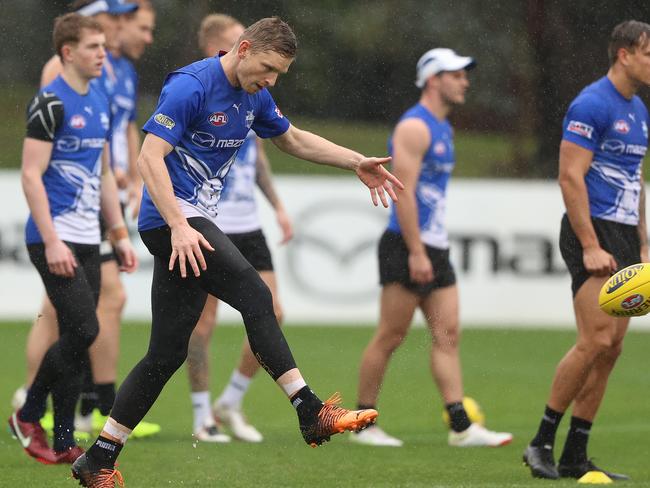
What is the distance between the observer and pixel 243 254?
800 cm

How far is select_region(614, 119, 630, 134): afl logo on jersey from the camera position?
6.60 metres

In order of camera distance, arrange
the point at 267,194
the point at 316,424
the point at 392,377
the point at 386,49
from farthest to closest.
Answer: the point at 386,49 < the point at 392,377 < the point at 267,194 < the point at 316,424

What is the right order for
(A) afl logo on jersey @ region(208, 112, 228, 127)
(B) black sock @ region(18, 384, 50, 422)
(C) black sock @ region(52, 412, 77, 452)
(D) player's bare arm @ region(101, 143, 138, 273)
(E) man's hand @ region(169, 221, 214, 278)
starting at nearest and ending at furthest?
(E) man's hand @ region(169, 221, 214, 278), (A) afl logo on jersey @ region(208, 112, 228, 127), (C) black sock @ region(52, 412, 77, 452), (B) black sock @ region(18, 384, 50, 422), (D) player's bare arm @ region(101, 143, 138, 273)

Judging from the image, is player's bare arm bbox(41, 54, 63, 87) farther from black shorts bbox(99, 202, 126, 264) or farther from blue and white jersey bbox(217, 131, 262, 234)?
blue and white jersey bbox(217, 131, 262, 234)

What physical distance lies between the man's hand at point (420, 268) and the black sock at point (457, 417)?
2.46ft

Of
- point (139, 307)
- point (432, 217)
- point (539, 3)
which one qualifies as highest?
point (539, 3)

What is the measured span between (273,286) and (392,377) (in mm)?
2627

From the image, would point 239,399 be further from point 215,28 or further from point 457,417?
point 215,28

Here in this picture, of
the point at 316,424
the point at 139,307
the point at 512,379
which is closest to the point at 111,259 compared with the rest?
the point at 316,424

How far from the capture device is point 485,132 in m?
15.7

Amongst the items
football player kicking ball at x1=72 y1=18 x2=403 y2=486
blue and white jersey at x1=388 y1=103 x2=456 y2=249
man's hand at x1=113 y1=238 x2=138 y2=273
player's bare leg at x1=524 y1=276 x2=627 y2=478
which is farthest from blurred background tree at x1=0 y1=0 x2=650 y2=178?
football player kicking ball at x1=72 y1=18 x2=403 y2=486

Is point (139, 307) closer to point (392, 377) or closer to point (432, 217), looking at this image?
point (392, 377)

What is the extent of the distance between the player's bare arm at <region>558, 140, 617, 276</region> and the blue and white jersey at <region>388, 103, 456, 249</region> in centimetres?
155

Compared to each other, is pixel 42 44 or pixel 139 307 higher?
pixel 42 44
